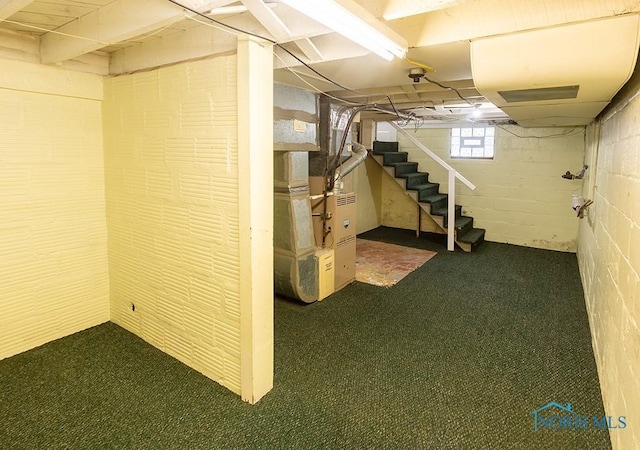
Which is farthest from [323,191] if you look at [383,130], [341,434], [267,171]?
[383,130]

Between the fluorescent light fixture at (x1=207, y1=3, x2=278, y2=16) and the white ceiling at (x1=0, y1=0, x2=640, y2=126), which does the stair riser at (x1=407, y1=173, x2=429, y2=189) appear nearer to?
the white ceiling at (x1=0, y1=0, x2=640, y2=126)

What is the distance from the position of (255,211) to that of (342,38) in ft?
3.44

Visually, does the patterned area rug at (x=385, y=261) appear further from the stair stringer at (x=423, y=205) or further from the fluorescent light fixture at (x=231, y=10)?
the fluorescent light fixture at (x=231, y=10)

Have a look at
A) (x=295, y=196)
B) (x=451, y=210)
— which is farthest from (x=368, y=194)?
(x=295, y=196)

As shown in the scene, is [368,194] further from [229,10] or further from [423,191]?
[229,10]

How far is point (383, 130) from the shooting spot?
684 centimetres

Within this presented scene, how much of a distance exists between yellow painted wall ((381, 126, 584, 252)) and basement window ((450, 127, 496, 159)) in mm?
93

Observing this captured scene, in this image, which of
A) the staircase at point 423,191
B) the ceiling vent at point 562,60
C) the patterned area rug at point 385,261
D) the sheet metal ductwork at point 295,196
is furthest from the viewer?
the staircase at point 423,191

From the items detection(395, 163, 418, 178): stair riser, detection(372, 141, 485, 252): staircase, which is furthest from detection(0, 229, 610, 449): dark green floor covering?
detection(395, 163, 418, 178): stair riser

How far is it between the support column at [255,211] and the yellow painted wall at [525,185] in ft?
15.8

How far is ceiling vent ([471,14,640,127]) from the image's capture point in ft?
5.13

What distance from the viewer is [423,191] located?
5.98m

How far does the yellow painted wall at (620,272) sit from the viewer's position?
1.59 meters

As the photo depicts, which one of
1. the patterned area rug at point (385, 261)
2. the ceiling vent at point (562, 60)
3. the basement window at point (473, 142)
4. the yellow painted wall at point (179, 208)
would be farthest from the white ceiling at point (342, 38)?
the basement window at point (473, 142)
